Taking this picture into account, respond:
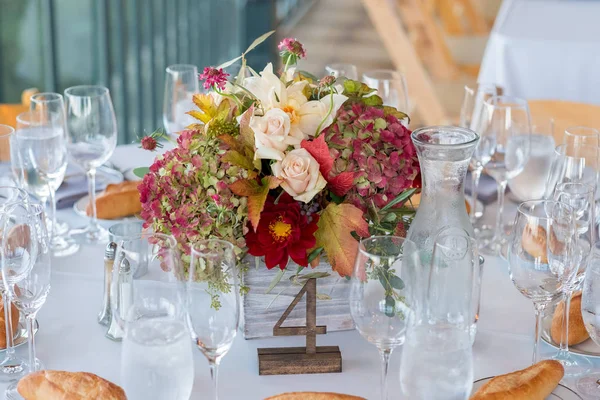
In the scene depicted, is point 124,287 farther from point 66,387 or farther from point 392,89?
point 392,89

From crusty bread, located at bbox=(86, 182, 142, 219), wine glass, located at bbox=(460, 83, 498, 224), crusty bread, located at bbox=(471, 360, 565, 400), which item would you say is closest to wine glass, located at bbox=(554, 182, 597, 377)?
crusty bread, located at bbox=(471, 360, 565, 400)

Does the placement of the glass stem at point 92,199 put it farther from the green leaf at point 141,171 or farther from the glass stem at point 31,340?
the glass stem at point 31,340

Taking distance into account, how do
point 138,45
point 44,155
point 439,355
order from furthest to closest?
point 138,45 → point 44,155 → point 439,355

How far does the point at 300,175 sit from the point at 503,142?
0.67 metres

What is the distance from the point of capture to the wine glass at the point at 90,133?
1.58 m

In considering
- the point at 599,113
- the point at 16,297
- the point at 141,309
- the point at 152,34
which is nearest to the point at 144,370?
the point at 141,309

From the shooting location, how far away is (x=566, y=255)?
3.52 ft

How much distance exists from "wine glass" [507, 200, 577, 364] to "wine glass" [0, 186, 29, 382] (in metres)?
0.65

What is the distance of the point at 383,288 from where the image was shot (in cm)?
91

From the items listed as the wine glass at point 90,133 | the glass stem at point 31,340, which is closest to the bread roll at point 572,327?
the glass stem at point 31,340

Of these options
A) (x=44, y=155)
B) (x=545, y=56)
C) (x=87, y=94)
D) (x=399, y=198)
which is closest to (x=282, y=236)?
(x=399, y=198)

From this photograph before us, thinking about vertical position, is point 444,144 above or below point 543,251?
above

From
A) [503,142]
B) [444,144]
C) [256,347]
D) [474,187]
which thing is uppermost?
[444,144]

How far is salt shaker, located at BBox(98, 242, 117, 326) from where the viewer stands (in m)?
1.20
